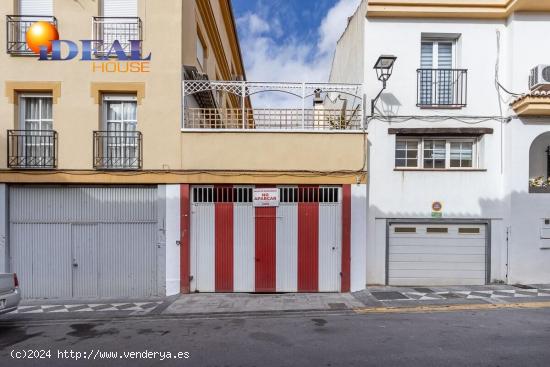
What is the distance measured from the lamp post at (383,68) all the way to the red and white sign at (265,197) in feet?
11.5

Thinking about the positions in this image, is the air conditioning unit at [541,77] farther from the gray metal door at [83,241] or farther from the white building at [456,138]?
the gray metal door at [83,241]

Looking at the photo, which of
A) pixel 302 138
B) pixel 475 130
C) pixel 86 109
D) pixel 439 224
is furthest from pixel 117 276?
pixel 475 130

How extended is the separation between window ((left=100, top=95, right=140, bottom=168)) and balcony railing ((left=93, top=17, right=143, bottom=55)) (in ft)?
4.05

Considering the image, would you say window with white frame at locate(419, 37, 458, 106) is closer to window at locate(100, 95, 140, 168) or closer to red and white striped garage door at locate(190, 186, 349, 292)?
red and white striped garage door at locate(190, 186, 349, 292)

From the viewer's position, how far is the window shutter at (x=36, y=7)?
8.30 meters

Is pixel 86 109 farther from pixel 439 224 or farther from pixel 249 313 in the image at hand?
pixel 439 224

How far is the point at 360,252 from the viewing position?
845 cm

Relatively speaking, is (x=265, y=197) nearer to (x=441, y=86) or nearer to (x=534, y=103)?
(x=441, y=86)

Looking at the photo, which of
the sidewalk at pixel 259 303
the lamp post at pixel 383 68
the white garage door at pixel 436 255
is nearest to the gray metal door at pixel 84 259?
the sidewalk at pixel 259 303

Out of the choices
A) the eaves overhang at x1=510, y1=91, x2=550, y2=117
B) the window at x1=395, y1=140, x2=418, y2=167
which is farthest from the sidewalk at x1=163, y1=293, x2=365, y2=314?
the eaves overhang at x1=510, y1=91, x2=550, y2=117

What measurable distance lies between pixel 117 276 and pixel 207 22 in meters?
8.64

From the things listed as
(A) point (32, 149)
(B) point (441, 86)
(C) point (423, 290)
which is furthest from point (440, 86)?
(A) point (32, 149)

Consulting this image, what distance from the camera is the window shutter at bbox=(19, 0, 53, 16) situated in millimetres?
8305

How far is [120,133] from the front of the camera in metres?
8.33
